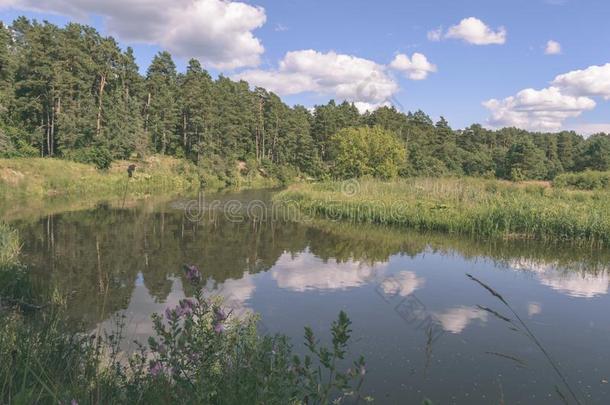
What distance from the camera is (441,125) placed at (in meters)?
81.9

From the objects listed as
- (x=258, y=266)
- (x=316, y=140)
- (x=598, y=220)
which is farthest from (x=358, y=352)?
(x=316, y=140)

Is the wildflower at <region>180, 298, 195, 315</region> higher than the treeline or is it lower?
lower

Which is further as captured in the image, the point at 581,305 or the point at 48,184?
the point at 48,184

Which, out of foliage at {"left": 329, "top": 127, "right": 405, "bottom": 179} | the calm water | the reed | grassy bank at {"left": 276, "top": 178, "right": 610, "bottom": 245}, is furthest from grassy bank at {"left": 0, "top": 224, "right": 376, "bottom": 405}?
foliage at {"left": 329, "top": 127, "right": 405, "bottom": 179}

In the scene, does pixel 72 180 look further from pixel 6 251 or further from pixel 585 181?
pixel 585 181

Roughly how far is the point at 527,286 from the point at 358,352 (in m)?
6.40

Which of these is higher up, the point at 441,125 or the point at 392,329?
the point at 441,125

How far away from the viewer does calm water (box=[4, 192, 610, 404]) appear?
661cm

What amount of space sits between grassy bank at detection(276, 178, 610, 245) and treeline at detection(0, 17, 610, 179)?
16416 mm

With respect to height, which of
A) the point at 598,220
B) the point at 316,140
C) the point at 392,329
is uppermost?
the point at 316,140

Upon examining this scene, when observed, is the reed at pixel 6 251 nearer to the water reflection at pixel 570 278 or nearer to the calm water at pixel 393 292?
the calm water at pixel 393 292

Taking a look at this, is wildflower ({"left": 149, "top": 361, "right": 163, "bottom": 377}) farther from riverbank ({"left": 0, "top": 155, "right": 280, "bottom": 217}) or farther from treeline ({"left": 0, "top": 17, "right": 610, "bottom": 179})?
treeline ({"left": 0, "top": 17, "right": 610, "bottom": 179})

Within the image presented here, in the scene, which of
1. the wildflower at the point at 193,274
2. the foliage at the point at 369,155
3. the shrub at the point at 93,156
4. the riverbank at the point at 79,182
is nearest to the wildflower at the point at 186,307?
the wildflower at the point at 193,274

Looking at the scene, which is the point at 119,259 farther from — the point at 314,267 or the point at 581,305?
the point at 581,305
